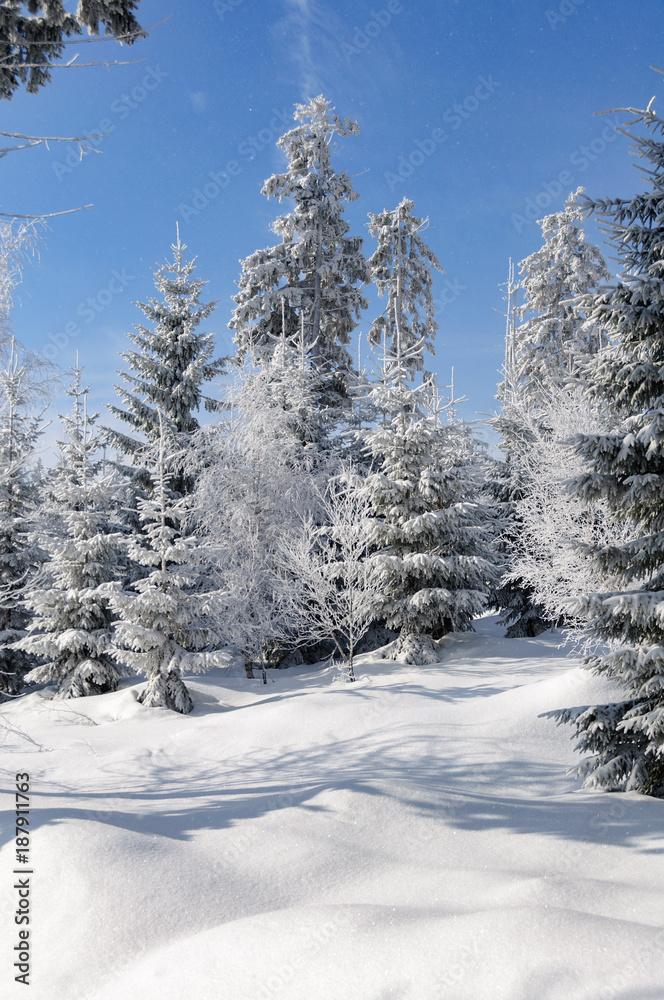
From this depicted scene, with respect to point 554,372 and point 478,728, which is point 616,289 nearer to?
point 478,728

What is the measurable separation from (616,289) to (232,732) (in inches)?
366

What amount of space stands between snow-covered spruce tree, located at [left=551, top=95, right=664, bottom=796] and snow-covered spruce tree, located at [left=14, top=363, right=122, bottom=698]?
12.9m

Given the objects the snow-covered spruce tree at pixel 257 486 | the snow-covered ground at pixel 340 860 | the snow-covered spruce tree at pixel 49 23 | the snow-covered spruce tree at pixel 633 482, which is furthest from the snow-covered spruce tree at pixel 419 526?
the snow-covered spruce tree at pixel 49 23

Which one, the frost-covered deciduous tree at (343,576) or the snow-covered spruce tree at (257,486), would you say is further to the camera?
the snow-covered spruce tree at (257,486)

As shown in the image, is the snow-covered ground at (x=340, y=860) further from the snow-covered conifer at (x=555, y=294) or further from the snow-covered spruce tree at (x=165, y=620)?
the snow-covered conifer at (x=555, y=294)

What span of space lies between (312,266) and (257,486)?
40.1 feet

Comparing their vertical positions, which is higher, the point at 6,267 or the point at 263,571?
the point at 6,267

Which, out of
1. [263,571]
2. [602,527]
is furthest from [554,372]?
[263,571]

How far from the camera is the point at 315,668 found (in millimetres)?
19328

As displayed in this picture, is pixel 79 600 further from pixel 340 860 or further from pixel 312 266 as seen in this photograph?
pixel 312 266

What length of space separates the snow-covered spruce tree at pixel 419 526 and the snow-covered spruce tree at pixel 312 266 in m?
7.87

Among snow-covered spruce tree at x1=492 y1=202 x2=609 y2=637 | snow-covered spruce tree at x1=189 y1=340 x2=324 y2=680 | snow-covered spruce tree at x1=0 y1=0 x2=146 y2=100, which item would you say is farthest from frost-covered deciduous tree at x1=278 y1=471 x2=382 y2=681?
snow-covered spruce tree at x1=0 y1=0 x2=146 y2=100

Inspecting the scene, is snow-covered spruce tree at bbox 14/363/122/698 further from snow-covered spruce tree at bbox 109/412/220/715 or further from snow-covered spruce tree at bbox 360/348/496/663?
snow-covered spruce tree at bbox 360/348/496/663

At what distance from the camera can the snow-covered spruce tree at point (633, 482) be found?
6023mm
